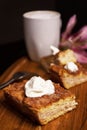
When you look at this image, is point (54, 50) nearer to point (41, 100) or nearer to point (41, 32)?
point (41, 32)

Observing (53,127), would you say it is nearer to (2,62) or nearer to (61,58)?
(61,58)

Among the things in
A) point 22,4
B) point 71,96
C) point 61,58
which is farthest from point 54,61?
point 22,4

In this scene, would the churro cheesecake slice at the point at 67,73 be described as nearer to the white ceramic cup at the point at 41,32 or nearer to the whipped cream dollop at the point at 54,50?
the whipped cream dollop at the point at 54,50

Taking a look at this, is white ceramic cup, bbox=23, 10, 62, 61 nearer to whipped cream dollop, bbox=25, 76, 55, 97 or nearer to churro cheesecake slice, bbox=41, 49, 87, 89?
churro cheesecake slice, bbox=41, 49, 87, 89

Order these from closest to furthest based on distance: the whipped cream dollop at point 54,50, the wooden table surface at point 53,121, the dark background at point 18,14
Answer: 1. the wooden table surface at point 53,121
2. the whipped cream dollop at point 54,50
3. the dark background at point 18,14

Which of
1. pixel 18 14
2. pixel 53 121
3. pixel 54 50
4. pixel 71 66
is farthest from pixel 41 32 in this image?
pixel 53 121

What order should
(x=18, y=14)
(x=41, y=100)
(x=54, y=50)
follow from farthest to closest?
(x=18, y=14) → (x=54, y=50) → (x=41, y=100)

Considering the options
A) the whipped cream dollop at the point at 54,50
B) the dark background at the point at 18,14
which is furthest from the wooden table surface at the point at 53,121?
the dark background at the point at 18,14
